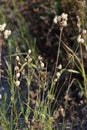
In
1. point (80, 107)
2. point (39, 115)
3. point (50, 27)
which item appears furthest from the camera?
point (50, 27)

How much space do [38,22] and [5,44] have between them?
0.32 meters

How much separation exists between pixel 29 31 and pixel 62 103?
85 centimetres

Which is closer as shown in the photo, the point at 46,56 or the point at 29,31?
the point at 46,56

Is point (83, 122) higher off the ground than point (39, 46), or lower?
lower

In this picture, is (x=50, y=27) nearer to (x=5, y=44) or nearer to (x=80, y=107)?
(x=5, y=44)

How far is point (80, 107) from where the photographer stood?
2.74m

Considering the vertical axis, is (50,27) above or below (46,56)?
above

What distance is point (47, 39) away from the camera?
316 cm

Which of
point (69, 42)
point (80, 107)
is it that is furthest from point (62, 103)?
point (69, 42)

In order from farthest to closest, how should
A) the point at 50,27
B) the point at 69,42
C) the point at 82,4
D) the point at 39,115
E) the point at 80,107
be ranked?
the point at 50,27
the point at 69,42
the point at 80,107
the point at 82,4
the point at 39,115

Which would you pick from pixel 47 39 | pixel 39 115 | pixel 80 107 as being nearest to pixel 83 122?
pixel 80 107

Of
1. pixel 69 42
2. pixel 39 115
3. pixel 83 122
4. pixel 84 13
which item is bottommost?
pixel 83 122

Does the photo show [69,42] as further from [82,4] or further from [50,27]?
[82,4]

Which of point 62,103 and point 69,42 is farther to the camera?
point 69,42
